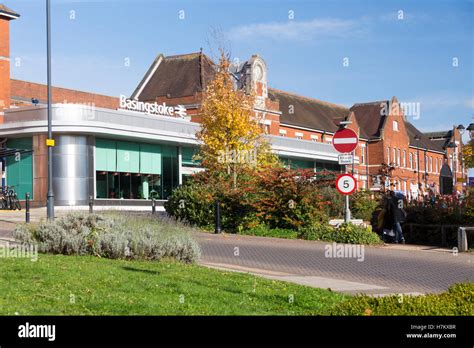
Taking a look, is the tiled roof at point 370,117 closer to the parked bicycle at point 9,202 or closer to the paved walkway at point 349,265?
the parked bicycle at point 9,202

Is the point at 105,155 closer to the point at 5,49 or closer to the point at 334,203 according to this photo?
the point at 5,49

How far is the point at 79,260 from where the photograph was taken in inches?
462

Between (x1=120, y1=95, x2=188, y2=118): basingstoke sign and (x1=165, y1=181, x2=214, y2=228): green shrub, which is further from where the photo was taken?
(x1=120, y1=95, x2=188, y2=118): basingstoke sign

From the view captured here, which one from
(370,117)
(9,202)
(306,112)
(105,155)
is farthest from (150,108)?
(370,117)

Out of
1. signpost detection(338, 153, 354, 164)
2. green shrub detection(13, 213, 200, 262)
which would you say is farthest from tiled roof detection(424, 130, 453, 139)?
green shrub detection(13, 213, 200, 262)

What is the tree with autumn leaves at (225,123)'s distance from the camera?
29.3m

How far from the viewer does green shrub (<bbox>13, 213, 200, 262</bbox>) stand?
12766mm

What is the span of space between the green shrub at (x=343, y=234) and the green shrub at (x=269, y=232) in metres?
0.49

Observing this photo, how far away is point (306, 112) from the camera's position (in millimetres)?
69688

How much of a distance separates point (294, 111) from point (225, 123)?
127 feet

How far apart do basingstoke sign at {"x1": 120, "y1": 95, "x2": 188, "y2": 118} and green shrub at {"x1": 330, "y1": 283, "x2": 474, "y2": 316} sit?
3788 centimetres

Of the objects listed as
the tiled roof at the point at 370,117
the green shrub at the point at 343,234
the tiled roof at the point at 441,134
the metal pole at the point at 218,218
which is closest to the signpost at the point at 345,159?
the green shrub at the point at 343,234

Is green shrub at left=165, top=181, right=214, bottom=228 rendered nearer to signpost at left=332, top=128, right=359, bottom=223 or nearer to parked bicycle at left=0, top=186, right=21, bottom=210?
signpost at left=332, top=128, right=359, bottom=223

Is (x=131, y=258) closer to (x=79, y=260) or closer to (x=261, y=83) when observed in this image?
(x=79, y=260)
